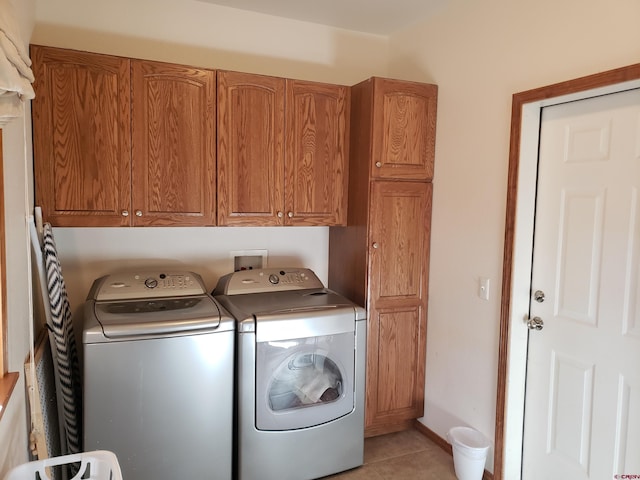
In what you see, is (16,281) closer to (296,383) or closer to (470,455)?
(296,383)

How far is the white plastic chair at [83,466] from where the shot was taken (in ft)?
4.10

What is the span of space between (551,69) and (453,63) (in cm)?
66

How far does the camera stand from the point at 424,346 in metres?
2.83

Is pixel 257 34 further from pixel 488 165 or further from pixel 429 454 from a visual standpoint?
pixel 429 454

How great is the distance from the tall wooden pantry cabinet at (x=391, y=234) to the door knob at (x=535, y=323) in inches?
26.7

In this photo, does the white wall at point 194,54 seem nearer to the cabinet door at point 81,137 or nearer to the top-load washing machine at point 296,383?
the cabinet door at point 81,137

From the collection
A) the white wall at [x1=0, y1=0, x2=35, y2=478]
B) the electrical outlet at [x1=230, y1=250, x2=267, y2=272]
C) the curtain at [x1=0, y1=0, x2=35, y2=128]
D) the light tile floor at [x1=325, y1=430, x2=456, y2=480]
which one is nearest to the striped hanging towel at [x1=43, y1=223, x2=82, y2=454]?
the white wall at [x1=0, y1=0, x2=35, y2=478]

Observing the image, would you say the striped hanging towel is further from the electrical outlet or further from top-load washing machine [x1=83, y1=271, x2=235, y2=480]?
the electrical outlet

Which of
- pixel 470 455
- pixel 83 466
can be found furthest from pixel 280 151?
pixel 470 455

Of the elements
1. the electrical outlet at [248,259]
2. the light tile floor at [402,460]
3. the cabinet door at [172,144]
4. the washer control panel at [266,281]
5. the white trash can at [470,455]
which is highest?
the cabinet door at [172,144]

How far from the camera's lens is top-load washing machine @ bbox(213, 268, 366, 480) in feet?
7.22

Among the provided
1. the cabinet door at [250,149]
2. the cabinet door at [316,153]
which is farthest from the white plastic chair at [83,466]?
the cabinet door at [316,153]

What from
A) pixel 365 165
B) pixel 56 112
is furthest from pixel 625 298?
pixel 56 112

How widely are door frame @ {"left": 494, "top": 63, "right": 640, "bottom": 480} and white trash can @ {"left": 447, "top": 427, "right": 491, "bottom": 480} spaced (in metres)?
0.09
